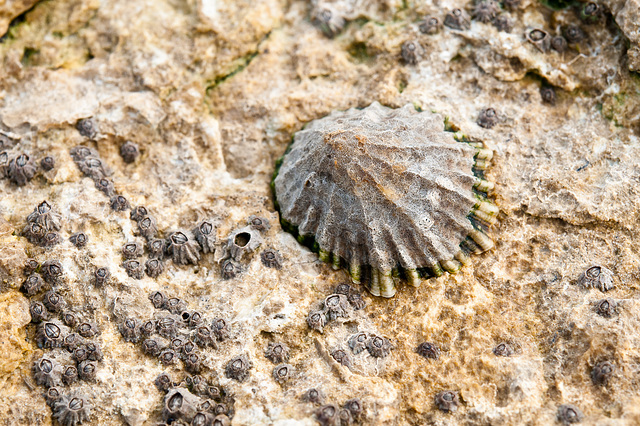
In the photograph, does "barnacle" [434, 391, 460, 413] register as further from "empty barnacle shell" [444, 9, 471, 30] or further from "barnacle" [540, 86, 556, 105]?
"empty barnacle shell" [444, 9, 471, 30]

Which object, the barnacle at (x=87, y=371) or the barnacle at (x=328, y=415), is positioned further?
the barnacle at (x=87, y=371)

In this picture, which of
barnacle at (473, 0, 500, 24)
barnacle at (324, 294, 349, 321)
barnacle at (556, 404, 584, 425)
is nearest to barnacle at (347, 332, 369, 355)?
barnacle at (324, 294, 349, 321)

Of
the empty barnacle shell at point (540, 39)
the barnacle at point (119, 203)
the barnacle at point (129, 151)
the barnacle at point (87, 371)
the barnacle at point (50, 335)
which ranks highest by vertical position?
the empty barnacle shell at point (540, 39)

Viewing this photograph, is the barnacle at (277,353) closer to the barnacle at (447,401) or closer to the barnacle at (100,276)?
the barnacle at (447,401)

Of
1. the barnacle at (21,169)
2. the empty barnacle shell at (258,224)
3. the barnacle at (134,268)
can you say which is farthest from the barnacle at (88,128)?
the empty barnacle shell at (258,224)

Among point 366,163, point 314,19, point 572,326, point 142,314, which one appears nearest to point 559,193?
point 572,326

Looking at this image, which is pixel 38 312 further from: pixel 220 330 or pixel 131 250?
pixel 220 330
